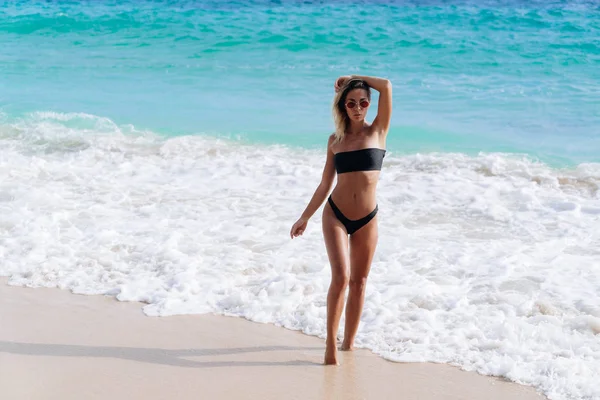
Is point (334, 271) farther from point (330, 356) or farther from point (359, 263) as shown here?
point (330, 356)

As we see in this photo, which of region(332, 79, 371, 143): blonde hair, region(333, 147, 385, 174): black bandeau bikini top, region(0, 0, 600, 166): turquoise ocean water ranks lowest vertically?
region(0, 0, 600, 166): turquoise ocean water

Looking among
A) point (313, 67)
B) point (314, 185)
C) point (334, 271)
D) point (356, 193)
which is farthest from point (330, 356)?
point (313, 67)

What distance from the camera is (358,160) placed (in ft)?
15.5

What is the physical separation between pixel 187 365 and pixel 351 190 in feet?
5.08

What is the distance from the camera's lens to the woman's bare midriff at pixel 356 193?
187 inches

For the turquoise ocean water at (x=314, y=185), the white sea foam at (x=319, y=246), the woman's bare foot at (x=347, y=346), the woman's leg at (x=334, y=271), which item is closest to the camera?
the woman's leg at (x=334, y=271)

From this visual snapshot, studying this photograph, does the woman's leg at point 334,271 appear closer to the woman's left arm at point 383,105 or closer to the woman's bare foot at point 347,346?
the woman's bare foot at point 347,346

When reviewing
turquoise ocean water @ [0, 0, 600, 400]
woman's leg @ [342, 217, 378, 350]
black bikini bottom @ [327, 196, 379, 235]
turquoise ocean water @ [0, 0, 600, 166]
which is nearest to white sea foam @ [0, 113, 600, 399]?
turquoise ocean water @ [0, 0, 600, 400]

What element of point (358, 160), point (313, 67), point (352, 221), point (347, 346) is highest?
point (358, 160)

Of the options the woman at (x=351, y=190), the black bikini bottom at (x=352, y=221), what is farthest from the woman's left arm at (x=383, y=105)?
the black bikini bottom at (x=352, y=221)

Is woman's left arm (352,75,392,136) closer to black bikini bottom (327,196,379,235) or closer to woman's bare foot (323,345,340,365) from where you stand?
black bikini bottom (327,196,379,235)

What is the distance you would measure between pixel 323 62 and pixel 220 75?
2.67m

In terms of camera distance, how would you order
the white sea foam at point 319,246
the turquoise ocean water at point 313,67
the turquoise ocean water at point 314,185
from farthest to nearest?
the turquoise ocean water at point 313,67 → the turquoise ocean water at point 314,185 → the white sea foam at point 319,246

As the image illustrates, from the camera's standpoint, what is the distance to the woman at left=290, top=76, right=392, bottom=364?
470 centimetres
